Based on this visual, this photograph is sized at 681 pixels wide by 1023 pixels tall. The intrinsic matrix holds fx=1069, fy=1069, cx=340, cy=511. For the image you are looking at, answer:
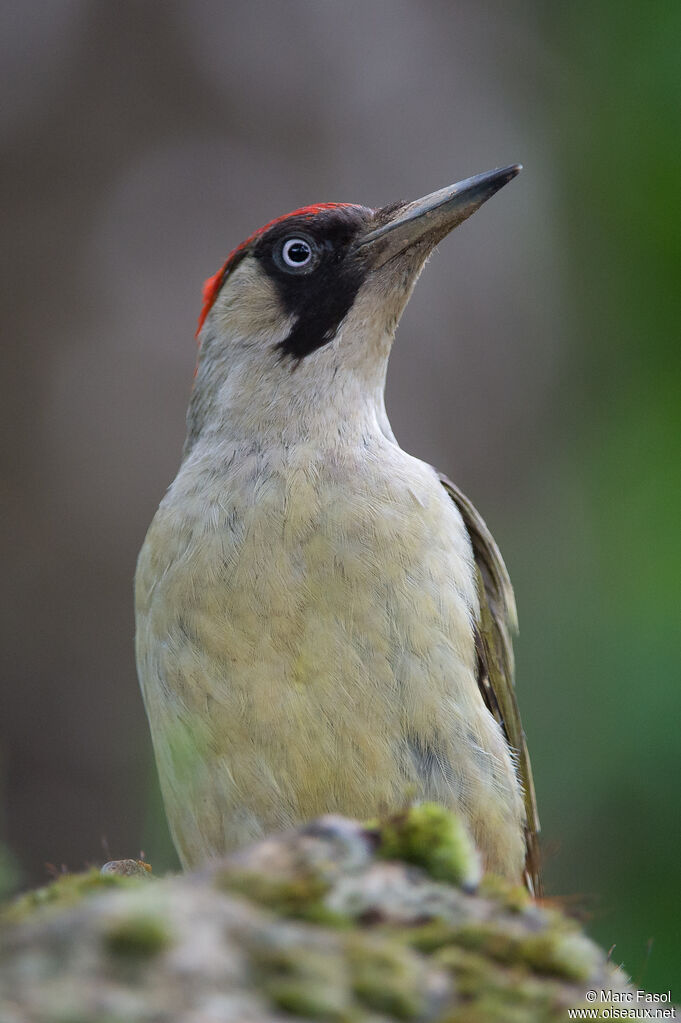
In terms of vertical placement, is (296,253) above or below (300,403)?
above

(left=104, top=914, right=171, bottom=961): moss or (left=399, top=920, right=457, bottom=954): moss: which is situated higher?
(left=104, top=914, right=171, bottom=961): moss

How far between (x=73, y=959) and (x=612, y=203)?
9.04m

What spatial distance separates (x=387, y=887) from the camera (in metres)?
1.94

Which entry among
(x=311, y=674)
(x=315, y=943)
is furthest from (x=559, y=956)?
(x=311, y=674)

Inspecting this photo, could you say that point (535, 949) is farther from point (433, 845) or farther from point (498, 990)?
point (433, 845)

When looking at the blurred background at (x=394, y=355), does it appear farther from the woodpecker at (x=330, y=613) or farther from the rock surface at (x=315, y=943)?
the rock surface at (x=315, y=943)

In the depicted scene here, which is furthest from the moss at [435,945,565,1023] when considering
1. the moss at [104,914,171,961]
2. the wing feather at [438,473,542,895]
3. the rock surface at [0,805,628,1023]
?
the wing feather at [438,473,542,895]

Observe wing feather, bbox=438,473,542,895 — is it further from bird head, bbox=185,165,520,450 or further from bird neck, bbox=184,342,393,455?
bird head, bbox=185,165,520,450

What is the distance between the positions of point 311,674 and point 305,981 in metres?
2.14

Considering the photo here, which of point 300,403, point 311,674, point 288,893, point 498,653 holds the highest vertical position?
point 300,403

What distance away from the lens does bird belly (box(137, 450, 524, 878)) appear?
12.4 ft

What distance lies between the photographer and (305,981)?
5.36 ft

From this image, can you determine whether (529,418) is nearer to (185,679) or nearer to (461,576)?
(461,576)

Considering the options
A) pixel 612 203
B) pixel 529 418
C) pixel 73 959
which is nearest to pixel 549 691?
pixel 529 418
